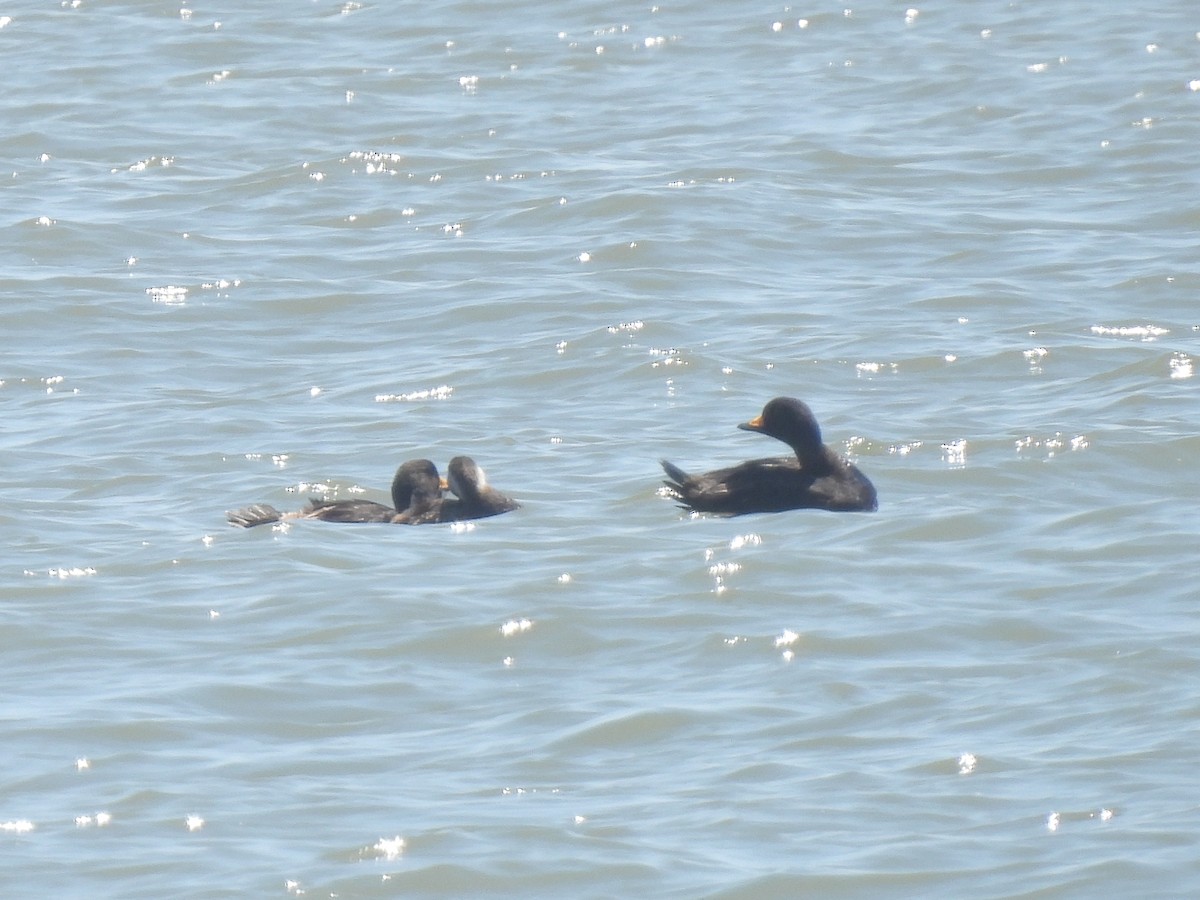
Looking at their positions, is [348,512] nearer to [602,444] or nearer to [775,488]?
[602,444]

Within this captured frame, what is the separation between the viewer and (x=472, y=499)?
11398 millimetres

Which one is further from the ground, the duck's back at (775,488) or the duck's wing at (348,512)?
the duck's wing at (348,512)

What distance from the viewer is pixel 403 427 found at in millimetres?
13109

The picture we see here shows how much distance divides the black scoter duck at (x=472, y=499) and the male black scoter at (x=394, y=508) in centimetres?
9

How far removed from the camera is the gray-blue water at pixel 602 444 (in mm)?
7289

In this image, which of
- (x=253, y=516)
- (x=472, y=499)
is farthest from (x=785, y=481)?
(x=253, y=516)

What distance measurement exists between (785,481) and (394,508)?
6.39 ft

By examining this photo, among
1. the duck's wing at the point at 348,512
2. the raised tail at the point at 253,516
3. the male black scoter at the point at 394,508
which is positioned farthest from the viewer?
the duck's wing at the point at 348,512

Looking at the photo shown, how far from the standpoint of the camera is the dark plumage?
11.4m

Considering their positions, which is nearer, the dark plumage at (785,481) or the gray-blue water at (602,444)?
the gray-blue water at (602,444)

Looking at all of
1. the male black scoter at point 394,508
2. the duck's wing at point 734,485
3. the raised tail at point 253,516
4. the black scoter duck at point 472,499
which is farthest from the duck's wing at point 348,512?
the duck's wing at point 734,485

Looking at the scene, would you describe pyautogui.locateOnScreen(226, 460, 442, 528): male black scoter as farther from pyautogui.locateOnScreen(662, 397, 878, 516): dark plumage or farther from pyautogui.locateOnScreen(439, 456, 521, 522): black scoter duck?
pyautogui.locateOnScreen(662, 397, 878, 516): dark plumage

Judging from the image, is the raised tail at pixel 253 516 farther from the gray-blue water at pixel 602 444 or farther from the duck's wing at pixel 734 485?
the duck's wing at pixel 734 485

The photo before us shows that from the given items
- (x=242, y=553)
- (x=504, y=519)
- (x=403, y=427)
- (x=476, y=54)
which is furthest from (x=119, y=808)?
(x=476, y=54)
